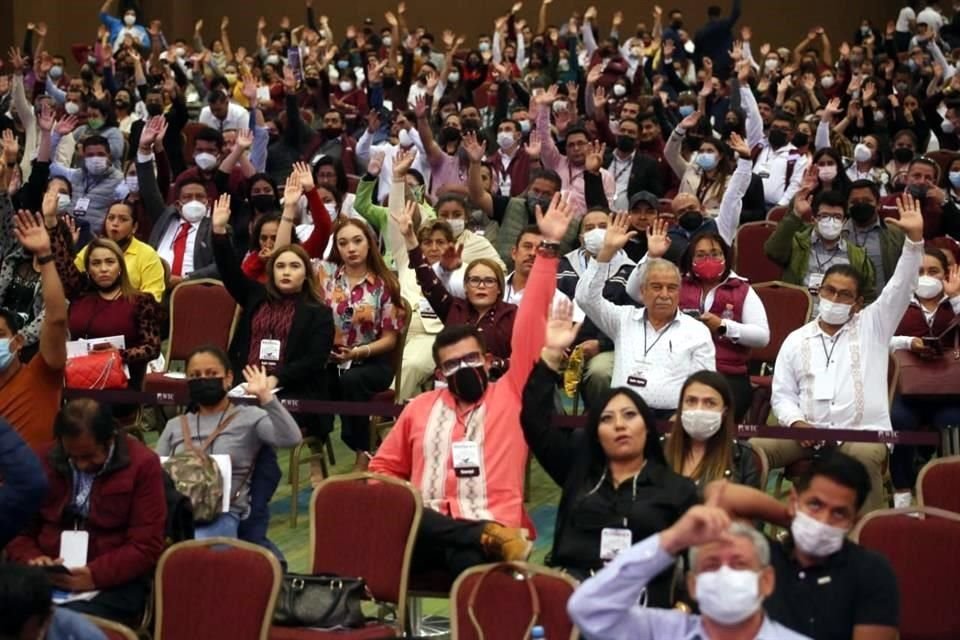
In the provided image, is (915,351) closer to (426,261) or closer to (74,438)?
(426,261)

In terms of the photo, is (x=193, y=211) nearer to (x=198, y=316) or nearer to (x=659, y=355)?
(x=198, y=316)

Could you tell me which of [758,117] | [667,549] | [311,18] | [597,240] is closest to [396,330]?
[597,240]

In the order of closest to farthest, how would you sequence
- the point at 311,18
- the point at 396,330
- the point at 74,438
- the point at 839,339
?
1. the point at 74,438
2. the point at 839,339
3. the point at 396,330
4. the point at 311,18

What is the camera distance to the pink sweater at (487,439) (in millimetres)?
6039

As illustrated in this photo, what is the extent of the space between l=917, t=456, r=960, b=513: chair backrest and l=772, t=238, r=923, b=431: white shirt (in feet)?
3.83

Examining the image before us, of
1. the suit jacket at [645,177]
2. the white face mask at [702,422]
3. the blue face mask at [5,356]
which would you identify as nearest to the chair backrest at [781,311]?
the white face mask at [702,422]

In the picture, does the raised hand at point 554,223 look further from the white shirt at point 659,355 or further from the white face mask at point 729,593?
the white face mask at point 729,593

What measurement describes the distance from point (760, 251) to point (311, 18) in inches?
572

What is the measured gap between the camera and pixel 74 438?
18.0 feet

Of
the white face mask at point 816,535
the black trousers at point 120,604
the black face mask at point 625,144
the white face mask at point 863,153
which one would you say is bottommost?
the black trousers at point 120,604

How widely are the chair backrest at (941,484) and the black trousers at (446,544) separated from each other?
147cm

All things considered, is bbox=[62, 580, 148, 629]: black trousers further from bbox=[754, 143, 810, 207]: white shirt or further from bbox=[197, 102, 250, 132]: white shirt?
bbox=[197, 102, 250, 132]: white shirt

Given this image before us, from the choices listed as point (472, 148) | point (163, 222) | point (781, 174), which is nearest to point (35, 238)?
point (163, 222)

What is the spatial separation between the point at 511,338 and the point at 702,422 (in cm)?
186
